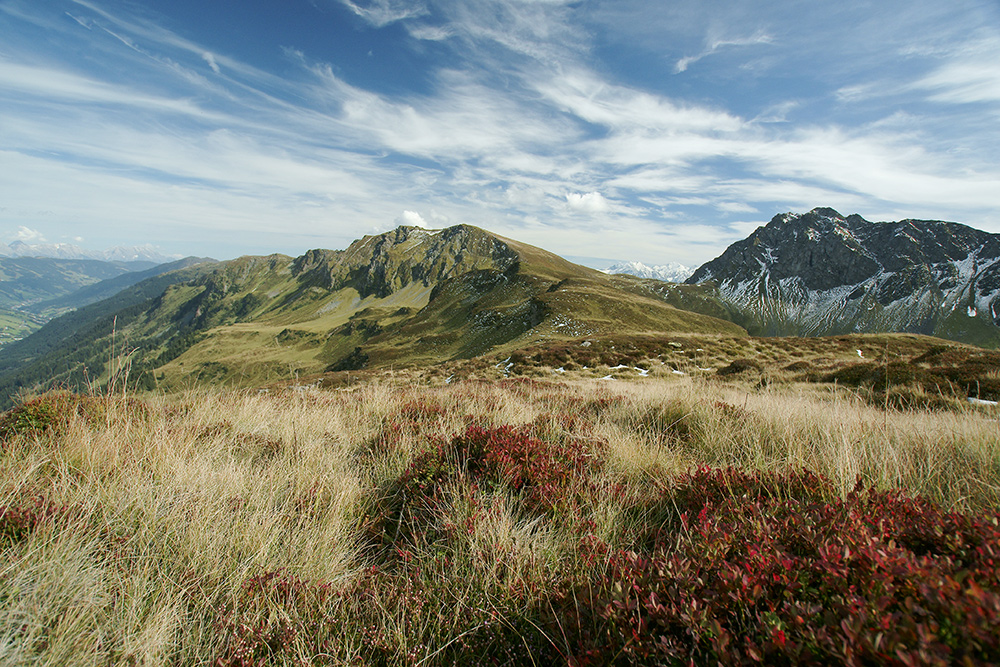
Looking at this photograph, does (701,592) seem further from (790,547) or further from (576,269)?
(576,269)

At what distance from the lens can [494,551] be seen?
272 centimetres

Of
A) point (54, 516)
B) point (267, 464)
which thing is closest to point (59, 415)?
point (267, 464)

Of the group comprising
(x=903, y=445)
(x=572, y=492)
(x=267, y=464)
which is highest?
(x=903, y=445)

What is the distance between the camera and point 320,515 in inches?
137

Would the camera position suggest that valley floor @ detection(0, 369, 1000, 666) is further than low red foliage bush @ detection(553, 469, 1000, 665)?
Yes

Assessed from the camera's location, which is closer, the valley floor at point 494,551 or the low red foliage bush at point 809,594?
the low red foliage bush at point 809,594

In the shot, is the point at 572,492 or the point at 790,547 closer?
the point at 790,547

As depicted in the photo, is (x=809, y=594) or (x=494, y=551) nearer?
(x=809, y=594)

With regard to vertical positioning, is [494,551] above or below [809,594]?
below

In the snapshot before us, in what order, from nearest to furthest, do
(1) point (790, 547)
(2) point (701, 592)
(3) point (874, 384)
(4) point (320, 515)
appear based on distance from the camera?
1. (2) point (701, 592)
2. (1) point (790, 547)
3. (4) point (320, 515)
4. (3) point (874, 384)

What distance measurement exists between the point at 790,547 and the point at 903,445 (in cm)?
326

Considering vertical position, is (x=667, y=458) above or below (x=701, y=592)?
Result: below

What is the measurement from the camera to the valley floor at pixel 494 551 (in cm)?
172

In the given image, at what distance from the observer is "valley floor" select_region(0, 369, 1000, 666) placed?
172cm
